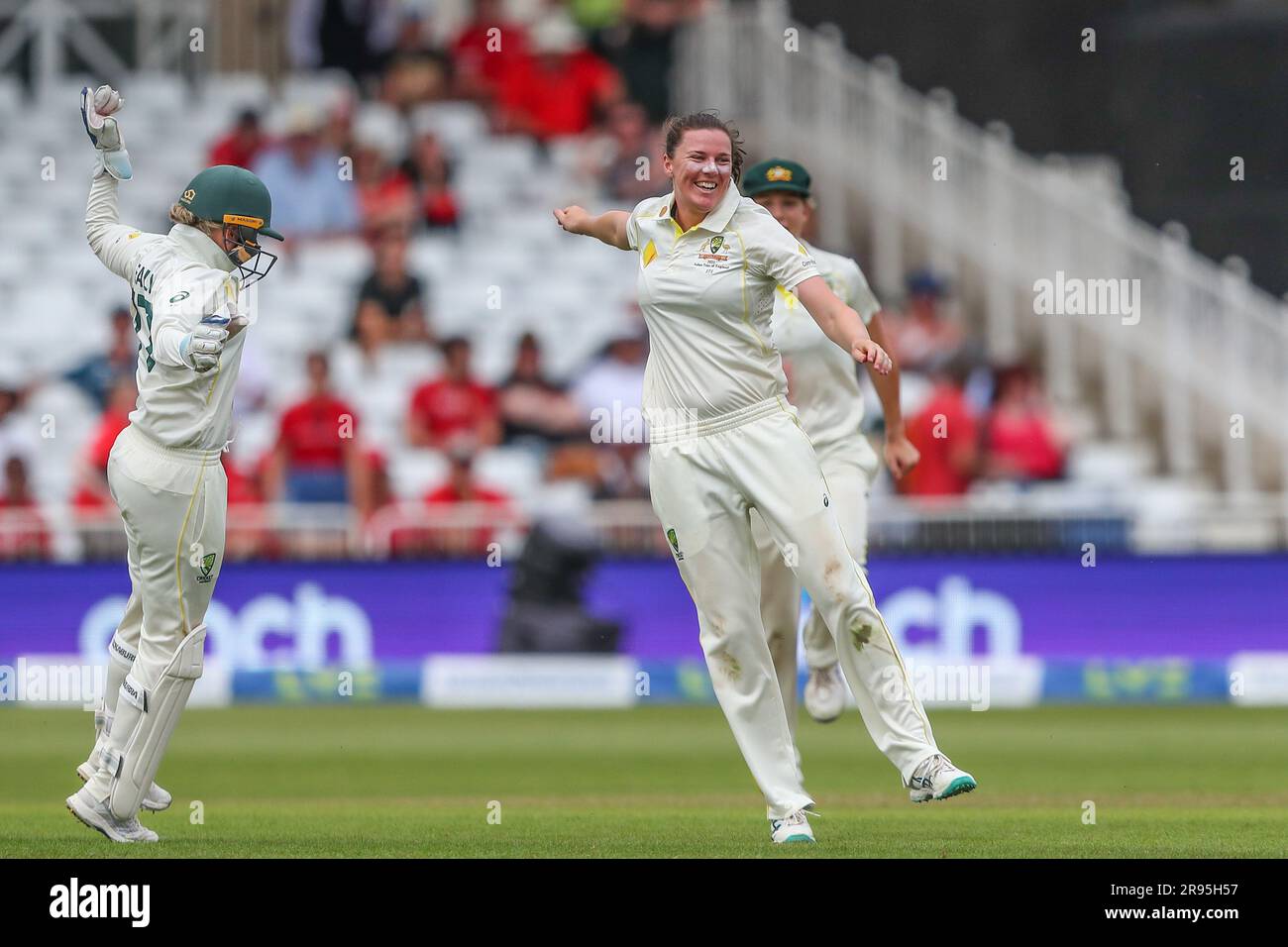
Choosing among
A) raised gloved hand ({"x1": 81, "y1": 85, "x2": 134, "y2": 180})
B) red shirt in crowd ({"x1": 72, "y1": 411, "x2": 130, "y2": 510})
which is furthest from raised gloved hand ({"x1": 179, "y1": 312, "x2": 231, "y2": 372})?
red shirt in crowd ({"x1": 72, "y1": 411, "x2": 130, "y2": 510})

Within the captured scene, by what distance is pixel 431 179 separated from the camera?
69.4 ft

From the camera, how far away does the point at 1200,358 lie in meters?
19.9

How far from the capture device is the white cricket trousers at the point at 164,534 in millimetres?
8078

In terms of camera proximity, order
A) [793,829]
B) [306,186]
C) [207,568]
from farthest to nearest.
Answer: [306,186] < [207,568] < [793,829]

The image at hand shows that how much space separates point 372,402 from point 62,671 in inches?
171

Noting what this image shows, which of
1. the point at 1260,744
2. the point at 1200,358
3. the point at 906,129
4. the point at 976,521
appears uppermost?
the point at 906,129

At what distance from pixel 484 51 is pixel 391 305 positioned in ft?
12.6

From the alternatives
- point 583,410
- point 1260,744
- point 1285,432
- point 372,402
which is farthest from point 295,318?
point 1260,744

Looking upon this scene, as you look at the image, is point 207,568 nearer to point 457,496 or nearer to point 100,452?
point 457,496

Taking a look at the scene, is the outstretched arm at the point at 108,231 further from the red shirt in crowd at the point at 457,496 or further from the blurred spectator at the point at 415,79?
the blurred spectator at the point at 415,79

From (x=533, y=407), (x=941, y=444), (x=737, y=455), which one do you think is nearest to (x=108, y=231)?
(x=737, y=455)

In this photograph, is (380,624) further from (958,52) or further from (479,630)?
(958,52)

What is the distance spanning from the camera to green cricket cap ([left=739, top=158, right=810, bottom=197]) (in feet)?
30.7

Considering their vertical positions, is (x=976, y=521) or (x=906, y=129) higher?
(x=906, y=129)
